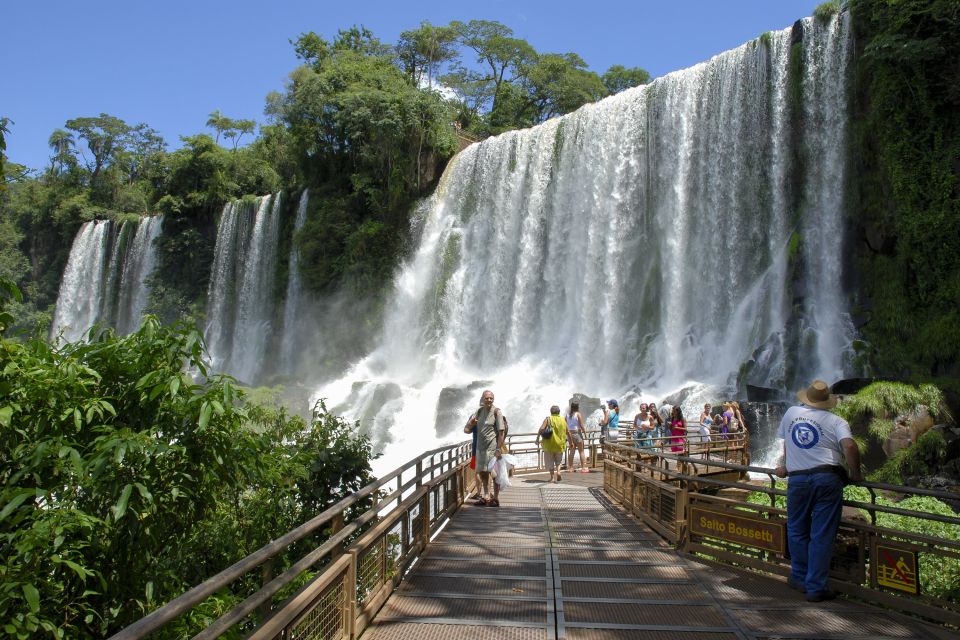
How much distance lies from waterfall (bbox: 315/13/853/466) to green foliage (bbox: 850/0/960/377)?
1.34 meters

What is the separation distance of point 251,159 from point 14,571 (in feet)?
178

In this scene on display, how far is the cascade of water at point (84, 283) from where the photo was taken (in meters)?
54.0

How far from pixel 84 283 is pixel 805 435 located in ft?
192

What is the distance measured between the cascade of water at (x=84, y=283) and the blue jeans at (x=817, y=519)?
56.0 m

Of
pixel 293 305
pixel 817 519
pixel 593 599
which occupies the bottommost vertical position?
pixel 593 599

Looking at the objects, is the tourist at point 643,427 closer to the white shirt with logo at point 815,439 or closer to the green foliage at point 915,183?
the green foliage at point 915,183

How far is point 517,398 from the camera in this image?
86.3ft

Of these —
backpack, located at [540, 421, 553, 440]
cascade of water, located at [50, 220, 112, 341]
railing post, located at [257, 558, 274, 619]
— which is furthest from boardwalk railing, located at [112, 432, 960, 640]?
cascade of water, located at [50, 220, 112, 341]

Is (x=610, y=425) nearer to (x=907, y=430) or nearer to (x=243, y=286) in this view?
(x=907, y=430)

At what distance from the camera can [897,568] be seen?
208 inches

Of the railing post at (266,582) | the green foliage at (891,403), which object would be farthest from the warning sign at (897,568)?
the green foliage at (891,403)

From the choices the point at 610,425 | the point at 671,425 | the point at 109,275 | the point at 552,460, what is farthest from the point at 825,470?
the point at 109,275

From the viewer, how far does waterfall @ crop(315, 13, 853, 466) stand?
2277 cm

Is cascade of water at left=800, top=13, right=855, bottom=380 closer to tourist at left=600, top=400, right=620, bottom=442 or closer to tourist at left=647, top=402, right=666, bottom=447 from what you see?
tourist at left=647, top=402, right=666, bottom=447
